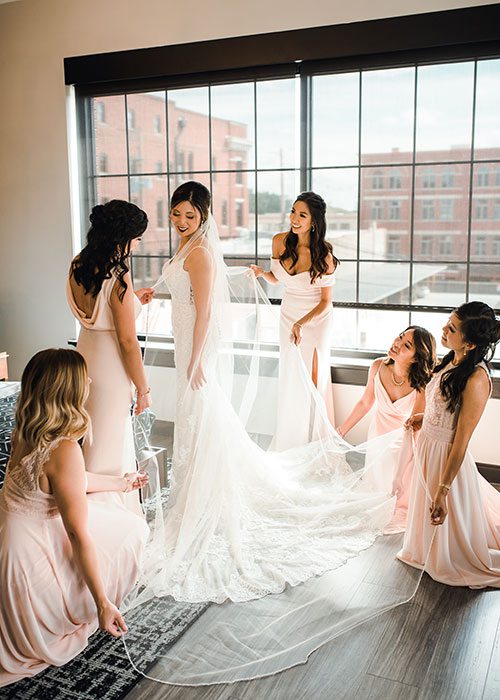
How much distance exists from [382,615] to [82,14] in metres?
4.63

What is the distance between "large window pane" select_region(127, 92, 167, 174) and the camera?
521 cm

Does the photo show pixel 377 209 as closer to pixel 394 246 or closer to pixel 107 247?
pixel 394 246

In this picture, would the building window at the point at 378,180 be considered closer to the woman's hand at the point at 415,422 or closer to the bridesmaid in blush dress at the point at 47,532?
the woman's hand at the point at 415,422

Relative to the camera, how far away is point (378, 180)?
4.56 metres

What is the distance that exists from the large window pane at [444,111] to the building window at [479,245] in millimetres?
480

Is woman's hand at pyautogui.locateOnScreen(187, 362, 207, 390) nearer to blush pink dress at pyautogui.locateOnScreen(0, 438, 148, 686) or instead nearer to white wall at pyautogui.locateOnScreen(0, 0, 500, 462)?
blush pink dress at pyautogui.locateOnScreen(0, 438, 148, 686)

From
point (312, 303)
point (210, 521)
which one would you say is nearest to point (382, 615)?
point (210, 521)

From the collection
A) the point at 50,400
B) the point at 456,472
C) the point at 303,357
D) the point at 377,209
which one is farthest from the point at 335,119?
the point at 50,400

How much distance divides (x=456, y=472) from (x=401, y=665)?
0.83 meters

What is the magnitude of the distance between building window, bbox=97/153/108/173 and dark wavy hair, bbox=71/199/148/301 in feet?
9.30

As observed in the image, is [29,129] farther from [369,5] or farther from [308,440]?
[308,440]

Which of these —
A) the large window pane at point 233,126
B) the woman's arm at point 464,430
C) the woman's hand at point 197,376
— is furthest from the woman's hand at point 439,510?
the large window pane at point 233,126

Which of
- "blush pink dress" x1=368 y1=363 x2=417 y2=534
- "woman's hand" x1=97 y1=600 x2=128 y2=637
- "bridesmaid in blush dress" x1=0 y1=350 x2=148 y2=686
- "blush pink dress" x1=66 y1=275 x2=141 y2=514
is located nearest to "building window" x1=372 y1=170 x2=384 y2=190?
"blush pink dress" x1=368 y1=363 x2=417 y2=534

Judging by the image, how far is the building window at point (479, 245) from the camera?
4.32 m
